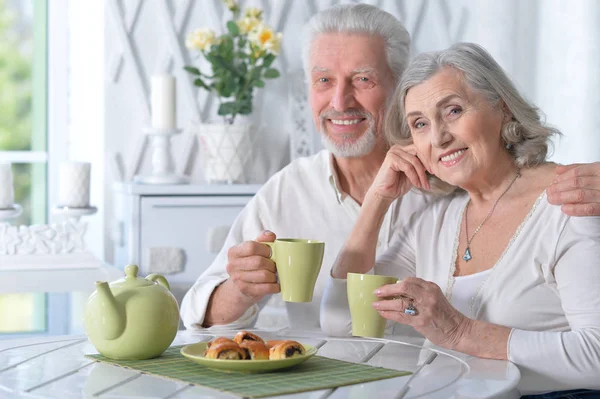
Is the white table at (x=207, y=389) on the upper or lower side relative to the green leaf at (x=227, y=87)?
lower

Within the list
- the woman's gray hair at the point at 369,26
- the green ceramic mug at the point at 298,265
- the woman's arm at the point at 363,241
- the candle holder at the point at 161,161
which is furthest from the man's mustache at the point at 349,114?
the candle holder at the point at 161,161

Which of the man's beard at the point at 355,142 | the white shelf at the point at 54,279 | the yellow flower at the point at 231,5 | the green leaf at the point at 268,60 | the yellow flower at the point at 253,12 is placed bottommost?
the white shelf at the point at 54,279

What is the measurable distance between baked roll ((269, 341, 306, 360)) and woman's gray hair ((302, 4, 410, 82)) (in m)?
0.86

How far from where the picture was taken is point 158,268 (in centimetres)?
257

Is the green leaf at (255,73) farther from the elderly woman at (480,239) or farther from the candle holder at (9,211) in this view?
the elderly woman at (480,239)

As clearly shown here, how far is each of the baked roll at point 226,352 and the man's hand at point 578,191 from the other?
609mm

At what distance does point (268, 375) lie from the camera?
1146 millimetres

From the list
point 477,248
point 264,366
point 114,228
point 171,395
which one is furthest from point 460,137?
point 114,228

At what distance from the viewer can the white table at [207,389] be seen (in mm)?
1067

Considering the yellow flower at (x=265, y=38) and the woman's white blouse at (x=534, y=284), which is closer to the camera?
the woman's white blouse at (x=534, y=284)

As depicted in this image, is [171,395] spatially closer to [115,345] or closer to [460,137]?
[115,345]

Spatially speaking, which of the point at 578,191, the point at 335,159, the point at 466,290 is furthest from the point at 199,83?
the point at 578,191

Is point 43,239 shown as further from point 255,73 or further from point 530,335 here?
point 530,335

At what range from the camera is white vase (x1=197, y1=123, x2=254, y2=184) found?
274cm
